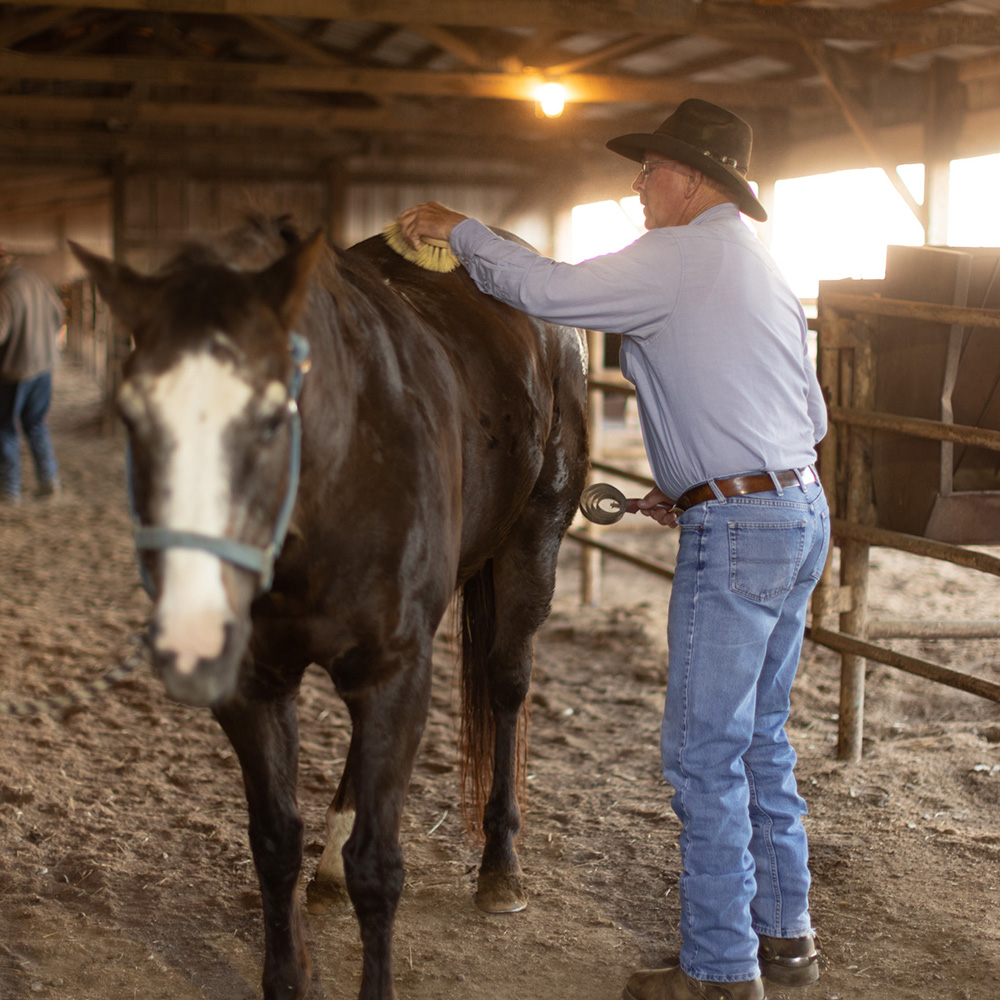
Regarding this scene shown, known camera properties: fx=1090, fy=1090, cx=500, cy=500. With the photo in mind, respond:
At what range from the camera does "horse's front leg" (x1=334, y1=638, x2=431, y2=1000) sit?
1.92 metres

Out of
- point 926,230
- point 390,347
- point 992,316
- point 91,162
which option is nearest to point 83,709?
point 390,347

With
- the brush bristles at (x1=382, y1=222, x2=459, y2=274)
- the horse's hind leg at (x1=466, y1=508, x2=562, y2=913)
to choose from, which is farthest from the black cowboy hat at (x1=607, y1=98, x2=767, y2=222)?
the horse's hind leg at (x1=466, y1=508, x2=562, y2=913)

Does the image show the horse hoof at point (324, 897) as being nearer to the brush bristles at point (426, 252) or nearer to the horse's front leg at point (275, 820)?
the horse's front leg at point (275, 820)

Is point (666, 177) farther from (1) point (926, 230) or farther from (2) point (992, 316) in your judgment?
(1) point (926, 230)

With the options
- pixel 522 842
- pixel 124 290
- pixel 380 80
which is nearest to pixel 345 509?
pixel 124 290

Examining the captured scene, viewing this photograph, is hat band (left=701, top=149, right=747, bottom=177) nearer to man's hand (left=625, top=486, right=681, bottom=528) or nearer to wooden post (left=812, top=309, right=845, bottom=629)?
man's hand (left=625, top=486, right=681, bottom=528)

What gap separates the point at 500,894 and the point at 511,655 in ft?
1.94

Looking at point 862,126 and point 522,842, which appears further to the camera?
point 862,126

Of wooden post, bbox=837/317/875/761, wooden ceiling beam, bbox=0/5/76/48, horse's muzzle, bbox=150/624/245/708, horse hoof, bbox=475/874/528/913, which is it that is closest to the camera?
horse's muzzle, bbox=150/624/245/708

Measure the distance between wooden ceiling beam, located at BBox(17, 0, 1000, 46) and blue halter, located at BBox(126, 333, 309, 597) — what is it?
5.12 m

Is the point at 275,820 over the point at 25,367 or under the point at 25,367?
under

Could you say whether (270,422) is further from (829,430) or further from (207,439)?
(829,430)

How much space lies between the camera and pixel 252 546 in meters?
1.46

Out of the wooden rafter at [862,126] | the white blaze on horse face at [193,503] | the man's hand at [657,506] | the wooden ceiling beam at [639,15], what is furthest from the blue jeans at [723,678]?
the wooden rafter at [862,126]
